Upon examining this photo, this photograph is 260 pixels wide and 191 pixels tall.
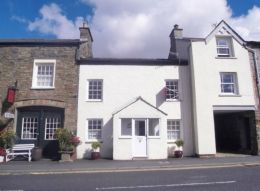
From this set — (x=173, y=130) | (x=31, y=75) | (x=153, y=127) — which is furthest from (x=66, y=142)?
(x=173, y=130)

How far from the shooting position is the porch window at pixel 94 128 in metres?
17.3

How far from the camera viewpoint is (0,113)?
55.7ft

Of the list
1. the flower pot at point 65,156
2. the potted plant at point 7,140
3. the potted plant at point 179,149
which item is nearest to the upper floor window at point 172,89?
the potted plant at point 179,149

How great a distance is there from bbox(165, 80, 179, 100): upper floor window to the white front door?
304 centimetres

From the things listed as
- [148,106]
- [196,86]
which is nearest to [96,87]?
[148,106]

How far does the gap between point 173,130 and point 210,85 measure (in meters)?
4.24

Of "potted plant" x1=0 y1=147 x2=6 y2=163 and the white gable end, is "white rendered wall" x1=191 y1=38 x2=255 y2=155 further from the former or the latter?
"potted plant" x1=0 y1=147 x2=6 y2=163

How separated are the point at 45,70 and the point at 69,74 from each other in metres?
1.91

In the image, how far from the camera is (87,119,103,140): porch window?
56.7ft

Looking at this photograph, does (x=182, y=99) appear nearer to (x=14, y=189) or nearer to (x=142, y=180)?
(x=142, y=180)

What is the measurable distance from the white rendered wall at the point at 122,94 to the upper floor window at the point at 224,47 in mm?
3265

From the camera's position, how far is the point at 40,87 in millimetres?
17391

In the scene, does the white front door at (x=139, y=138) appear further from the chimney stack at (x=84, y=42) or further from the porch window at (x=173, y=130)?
A: the chimney stack at (x=84, y=42)

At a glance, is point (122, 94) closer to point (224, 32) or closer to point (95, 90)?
point (95, 90)
